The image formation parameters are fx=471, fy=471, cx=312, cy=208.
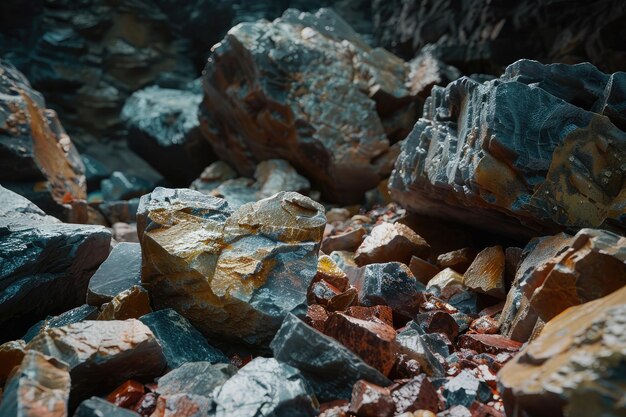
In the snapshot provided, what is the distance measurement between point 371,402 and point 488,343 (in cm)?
74

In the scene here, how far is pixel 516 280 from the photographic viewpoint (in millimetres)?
2328

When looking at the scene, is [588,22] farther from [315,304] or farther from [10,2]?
[10,2]

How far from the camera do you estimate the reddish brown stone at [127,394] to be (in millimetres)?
1652

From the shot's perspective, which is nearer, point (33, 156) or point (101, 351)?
point (101, 351)

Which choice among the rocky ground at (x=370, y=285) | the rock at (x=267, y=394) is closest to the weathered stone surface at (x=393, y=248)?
the rocky ground at (x=370, y=285)

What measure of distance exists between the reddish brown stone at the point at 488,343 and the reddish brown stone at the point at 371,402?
2.08 feet

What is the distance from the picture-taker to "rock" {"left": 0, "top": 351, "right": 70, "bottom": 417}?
1303 mm

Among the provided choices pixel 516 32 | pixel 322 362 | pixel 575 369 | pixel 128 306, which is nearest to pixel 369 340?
pixel 322 362

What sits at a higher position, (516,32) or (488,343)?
(516,32)

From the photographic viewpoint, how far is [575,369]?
116 centimetres

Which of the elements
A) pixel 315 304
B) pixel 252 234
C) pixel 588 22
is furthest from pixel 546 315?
pixel 588 22

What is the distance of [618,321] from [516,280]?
1.16m

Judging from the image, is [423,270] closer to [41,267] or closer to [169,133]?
[41,267]

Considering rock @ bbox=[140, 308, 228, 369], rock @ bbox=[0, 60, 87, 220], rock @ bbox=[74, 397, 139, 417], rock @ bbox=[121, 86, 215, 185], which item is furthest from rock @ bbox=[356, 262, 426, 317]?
rock @ bbox=[121, 86, 215, 185]
